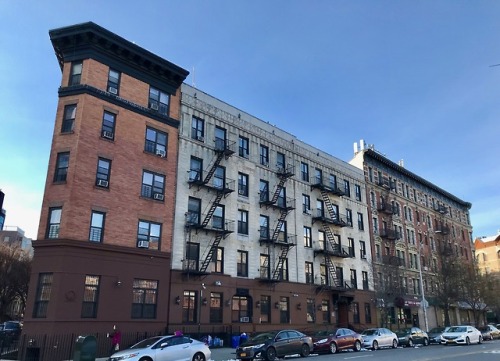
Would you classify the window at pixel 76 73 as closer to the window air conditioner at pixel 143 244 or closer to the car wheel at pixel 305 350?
the window air conditioner at pixel 143 244

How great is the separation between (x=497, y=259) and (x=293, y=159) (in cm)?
7625

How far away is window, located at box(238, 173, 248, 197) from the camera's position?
1367 inches

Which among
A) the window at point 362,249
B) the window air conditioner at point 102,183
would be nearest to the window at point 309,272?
the window at point 362,249

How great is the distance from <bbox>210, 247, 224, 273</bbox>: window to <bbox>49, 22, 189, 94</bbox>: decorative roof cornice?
12.8 meters

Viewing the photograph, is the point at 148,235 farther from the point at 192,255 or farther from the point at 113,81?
the point at 113,81

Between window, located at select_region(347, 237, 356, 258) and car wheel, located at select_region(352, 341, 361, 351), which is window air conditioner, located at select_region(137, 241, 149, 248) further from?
window, located at select_region(347, 237, 356, 258)

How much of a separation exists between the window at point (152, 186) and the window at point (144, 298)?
5.72 metres

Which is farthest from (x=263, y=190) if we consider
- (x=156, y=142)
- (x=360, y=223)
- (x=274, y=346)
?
(x=274, y=346)

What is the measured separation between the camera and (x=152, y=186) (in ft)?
94.5

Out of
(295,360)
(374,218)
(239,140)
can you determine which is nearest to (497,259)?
(374,218)

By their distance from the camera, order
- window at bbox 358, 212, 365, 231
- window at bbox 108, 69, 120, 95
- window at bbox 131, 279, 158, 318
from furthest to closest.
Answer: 1. window at bbox 358, 212, 365, 231
2. window at bbox 108, 69, 120, 95
3. window at bbox 131, 279, 158, 318

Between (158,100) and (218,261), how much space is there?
41.9 ft

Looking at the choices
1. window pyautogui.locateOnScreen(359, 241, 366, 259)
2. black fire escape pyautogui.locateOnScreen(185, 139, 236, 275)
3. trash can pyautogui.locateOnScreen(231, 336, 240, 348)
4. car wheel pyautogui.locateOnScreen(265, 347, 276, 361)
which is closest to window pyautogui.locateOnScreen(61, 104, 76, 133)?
black fire escape pyautogui.locateOnScreen(185, 139, 236, 275)

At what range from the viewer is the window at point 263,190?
36.3 m
